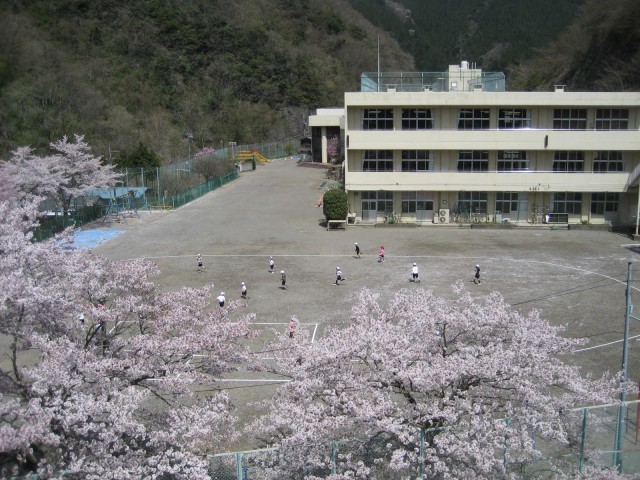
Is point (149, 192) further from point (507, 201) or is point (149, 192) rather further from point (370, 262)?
point (507, 201)

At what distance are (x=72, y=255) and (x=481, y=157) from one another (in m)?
26.8

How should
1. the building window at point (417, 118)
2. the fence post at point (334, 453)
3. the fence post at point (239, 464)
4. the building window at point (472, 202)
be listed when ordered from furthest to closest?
the building window at point (472, 202) < the building window at point (417, 118) < the fence post at point (239, 464) < the fence post at point (334, 453)

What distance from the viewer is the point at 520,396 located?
26.8ft

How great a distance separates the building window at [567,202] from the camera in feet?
111

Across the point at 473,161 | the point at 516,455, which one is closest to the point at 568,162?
the point at 473,161

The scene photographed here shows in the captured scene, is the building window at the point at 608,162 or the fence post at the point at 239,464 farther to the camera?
the building window at the point at 608,162

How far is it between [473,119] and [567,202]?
724 cm

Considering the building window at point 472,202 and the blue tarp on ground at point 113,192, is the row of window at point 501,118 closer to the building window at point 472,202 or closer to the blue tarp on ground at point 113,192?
the building window at point 472,202

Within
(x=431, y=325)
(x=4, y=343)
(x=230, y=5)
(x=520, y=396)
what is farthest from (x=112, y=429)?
(x=230, y=5)

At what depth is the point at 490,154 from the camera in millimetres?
33594

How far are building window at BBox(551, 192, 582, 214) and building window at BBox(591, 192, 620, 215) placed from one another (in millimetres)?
774

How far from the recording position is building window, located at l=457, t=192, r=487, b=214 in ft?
113

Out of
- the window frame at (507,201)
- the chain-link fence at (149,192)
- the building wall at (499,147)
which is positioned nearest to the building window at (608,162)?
the building wall at (499,147)

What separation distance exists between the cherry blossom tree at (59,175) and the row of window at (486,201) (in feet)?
51.3
